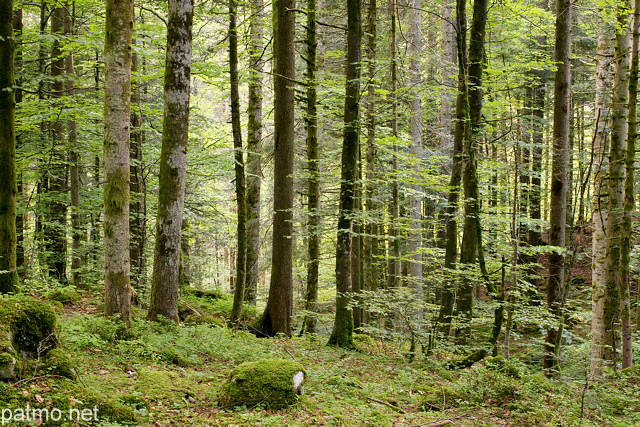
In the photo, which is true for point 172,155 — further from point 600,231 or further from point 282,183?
point 600,231

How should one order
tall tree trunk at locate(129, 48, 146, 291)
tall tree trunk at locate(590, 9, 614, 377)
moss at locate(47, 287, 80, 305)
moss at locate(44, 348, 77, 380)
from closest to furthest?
moss at locate(44, 348, 77, 380) < tall tree trunk at locate(590, 9, 614, 377) < moss at locate(47, 287, 80, 305) < tall tree trunk at locate(129, 48, 146, 291)

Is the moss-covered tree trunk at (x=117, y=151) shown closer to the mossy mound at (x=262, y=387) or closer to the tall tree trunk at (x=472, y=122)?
the mossy mound at (x=262, y=387)

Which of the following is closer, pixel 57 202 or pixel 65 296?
pixel 65 296

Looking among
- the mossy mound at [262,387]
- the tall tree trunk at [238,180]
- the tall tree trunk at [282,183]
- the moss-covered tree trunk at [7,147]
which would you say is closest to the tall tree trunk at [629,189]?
the mossy mound at [262,387]

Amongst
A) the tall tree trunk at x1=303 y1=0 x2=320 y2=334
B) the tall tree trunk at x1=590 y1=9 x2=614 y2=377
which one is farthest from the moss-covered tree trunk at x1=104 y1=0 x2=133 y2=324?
the tall tree trunk at x1=590 y1=9 x2=614 y2=377

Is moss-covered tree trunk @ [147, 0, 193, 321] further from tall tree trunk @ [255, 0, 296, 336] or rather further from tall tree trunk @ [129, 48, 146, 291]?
tall tree trunk @ [129, 48, 146, 291]

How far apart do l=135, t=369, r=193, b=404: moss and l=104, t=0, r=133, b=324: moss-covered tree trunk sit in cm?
189

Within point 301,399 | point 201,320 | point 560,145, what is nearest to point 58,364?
point 301,399

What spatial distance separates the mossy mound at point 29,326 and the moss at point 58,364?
111mm

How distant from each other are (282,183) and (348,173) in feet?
5.19

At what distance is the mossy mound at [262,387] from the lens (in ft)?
16.7

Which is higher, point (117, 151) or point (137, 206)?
point (117, 151)

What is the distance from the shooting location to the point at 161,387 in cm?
511

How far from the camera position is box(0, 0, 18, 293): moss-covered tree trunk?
22.0 ft
